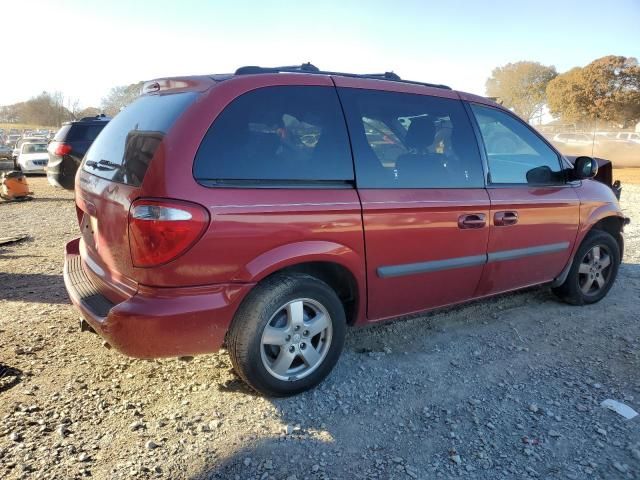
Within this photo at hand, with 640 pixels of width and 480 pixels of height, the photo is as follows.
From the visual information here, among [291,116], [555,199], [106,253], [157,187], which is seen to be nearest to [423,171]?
[291,116]

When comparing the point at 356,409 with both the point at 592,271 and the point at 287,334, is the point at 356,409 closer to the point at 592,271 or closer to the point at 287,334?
the point at 287,334

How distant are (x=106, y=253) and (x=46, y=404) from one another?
0.94 metres

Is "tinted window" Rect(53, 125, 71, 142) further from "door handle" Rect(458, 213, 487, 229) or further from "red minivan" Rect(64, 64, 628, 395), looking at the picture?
"door handle" Rect(458, 213, 487, 229)

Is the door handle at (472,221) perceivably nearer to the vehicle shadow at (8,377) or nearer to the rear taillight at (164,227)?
the rear taillight at (164,227)

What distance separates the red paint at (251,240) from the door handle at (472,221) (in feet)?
0.04

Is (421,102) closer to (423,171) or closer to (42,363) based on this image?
(423,171)

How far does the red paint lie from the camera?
8.09ft

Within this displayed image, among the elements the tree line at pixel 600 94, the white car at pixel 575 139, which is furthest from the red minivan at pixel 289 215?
the tree line at pixel 600 94

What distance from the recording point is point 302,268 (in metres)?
2.96

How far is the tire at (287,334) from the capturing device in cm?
270

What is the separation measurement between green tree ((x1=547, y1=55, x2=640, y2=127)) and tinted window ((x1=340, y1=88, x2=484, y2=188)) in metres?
42.0

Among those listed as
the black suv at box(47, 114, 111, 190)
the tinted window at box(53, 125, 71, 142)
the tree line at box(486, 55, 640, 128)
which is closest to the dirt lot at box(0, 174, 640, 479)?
the black suv at box(47, 114, 111, 190)

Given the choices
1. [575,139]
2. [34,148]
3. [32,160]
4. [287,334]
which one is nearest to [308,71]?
[287,334]

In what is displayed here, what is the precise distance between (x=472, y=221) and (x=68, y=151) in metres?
9.38
